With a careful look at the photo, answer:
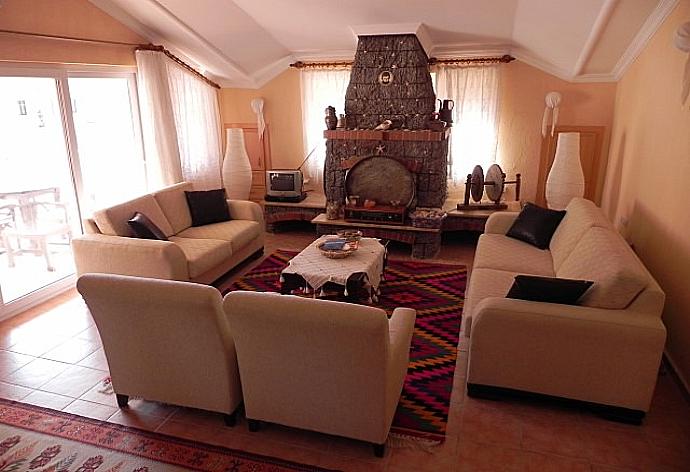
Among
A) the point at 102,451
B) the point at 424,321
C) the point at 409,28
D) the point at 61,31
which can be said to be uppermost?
the point at 409,28

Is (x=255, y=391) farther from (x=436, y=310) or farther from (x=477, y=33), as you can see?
(x=477, y=33)

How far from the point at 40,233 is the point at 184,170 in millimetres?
2079

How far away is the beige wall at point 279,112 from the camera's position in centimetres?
660

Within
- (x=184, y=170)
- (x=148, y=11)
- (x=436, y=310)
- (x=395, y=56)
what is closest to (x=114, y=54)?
(x=148, y=11)

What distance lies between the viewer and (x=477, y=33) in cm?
516

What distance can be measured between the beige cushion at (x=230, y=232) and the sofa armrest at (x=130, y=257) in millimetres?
726

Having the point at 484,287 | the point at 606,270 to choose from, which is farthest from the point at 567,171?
the point at 606,270

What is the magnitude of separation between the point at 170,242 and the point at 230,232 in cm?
87

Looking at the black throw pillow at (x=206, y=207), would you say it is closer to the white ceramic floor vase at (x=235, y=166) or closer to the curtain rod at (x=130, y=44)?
the white ceramic floor vase at (x=235, y=166)

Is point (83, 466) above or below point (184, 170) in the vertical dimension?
below

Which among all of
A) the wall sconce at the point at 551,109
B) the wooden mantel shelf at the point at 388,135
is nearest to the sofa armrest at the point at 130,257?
the wooden mantel shelf at the point at 388,135

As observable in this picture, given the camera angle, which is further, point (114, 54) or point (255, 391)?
point (114, 54)

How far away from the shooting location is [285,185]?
19.7 ft

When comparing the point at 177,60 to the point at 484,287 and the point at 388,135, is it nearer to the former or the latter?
the point at 388,135
